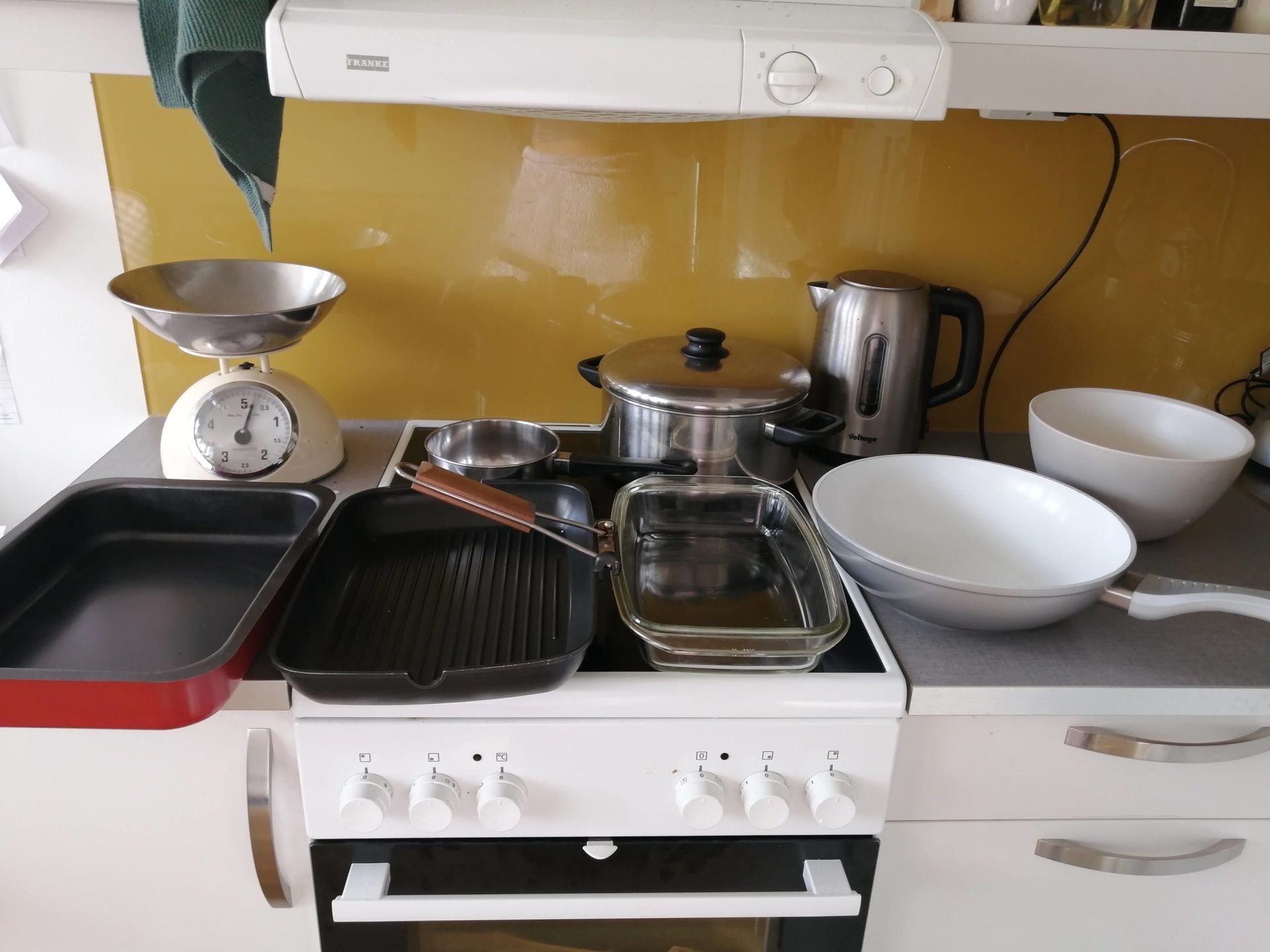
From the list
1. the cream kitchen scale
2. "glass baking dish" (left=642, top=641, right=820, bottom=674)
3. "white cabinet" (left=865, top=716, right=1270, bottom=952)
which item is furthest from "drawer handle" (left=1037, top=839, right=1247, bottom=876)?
the cream kitchen scale

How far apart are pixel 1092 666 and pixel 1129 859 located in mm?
222

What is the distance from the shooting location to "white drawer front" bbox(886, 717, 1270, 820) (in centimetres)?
88

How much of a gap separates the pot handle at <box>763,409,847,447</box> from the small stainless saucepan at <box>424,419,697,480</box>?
11 cm

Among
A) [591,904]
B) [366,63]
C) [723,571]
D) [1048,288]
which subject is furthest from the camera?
[1048,288]

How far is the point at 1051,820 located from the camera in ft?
3.06

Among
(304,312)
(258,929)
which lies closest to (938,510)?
(304,312)

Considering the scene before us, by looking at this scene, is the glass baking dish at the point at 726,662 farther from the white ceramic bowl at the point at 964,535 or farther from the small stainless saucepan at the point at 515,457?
the small stainless saucepan at the point at 515,457

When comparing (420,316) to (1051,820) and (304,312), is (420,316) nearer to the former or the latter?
(304,312)

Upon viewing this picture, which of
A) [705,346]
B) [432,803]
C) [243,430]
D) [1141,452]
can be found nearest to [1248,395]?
[1141,452]

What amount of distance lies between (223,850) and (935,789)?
71 centimetres

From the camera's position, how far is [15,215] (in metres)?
1.18

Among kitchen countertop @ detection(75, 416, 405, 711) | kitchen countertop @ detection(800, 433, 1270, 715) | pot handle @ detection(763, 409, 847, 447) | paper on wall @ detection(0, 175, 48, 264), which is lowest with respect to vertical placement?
kitchen countertop @ detection(800, 433, 1270, 715)

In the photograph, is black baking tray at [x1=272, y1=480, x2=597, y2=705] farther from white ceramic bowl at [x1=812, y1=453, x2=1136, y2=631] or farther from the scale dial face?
white ceramic bowl at [x1=812, y1=453, x2=1136, y2=631]

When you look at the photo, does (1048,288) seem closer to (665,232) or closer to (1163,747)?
(665,232)
